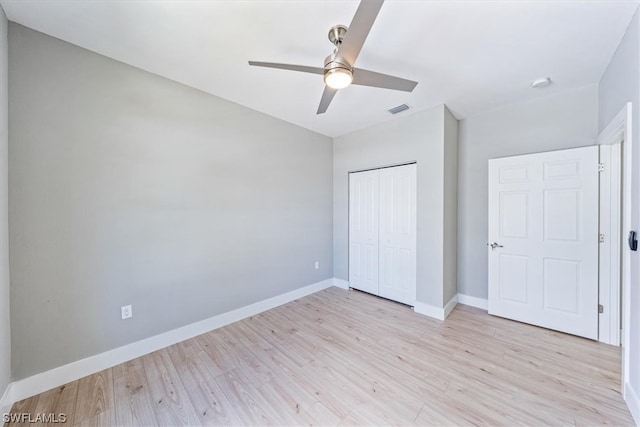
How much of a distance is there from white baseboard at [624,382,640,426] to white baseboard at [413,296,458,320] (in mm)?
1412

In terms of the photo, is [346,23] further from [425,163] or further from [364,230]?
[364,230]

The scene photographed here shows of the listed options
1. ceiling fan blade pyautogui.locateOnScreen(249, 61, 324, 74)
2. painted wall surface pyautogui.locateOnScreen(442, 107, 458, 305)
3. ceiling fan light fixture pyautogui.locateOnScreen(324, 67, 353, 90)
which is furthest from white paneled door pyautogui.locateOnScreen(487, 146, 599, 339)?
ceiling fan blade pyautogui.locateOnScreen(249, 61, 324, 74)

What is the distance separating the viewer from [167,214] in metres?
2.43

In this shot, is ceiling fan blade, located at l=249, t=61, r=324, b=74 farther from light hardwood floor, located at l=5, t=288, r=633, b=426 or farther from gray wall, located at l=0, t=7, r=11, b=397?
light hardwood floor, located at l=5, t=288, r=633, b=426

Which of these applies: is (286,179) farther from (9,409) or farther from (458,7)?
(9,409)

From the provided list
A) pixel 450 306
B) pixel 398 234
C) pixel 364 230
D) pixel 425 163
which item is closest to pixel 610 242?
pixel 450 306

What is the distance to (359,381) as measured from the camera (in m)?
1.94

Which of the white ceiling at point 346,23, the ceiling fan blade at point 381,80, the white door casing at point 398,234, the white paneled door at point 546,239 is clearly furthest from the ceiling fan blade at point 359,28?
the white paneled door at point 546,239

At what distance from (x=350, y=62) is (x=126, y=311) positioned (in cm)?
274

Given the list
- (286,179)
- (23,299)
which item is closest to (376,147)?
(286,179)

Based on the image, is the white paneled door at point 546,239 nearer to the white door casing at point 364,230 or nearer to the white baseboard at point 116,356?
the white door casing at point 364,230

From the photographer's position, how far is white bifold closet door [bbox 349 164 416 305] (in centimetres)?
336

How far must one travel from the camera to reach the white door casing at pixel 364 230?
377 centimetres

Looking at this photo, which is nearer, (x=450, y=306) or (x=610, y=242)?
(x=610, y=242)
